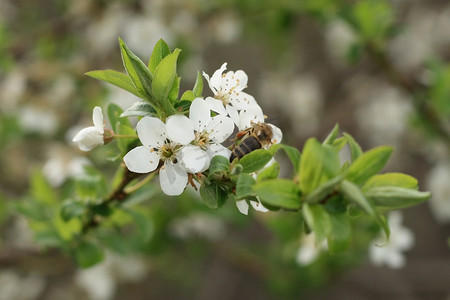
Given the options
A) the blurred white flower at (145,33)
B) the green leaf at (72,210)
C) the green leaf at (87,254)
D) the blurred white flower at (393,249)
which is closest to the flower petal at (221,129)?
the green leaf at (72,210)

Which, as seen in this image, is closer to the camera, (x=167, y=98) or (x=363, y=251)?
(x=167, y=98)

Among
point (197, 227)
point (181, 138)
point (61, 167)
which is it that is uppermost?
point (181, 138)

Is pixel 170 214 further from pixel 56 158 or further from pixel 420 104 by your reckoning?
pixel 420 104

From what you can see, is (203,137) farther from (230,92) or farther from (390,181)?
(390,181)

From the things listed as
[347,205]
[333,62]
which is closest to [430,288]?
[333,62]

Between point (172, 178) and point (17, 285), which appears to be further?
point (17, 285)

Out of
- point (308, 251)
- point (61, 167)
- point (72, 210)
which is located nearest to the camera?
point (72, 210)

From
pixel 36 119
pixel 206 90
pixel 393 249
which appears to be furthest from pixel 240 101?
pixel 206 90

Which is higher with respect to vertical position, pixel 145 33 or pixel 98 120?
pixel 98 120
